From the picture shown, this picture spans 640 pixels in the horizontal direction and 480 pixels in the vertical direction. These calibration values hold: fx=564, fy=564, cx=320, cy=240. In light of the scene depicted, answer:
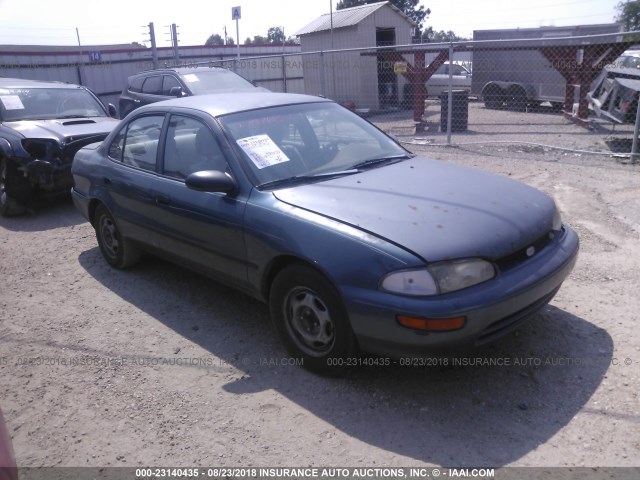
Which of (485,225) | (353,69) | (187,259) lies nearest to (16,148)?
(187,259)

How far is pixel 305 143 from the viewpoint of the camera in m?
4.16

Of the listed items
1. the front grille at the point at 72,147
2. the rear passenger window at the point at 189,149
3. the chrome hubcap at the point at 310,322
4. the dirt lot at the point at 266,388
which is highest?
the rear passenger window at the point at 189,149

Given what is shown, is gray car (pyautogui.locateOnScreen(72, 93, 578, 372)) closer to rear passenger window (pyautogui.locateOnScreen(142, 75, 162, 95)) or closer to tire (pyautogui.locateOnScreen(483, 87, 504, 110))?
rear passenger window (pyautogui.locateOnScreen(142, 75, 162, 95))

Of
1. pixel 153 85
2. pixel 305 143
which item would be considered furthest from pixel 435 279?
pixel 153 85

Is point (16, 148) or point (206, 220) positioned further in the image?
point (16, 148)

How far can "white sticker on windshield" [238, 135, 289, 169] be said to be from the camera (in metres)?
3.84

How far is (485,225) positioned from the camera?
3170 mm

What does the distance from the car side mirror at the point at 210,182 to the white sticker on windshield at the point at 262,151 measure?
0.84 feet

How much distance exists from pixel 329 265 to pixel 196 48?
2412 cm

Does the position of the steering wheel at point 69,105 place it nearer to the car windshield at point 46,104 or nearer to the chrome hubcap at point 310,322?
the car windshield at point 46,104

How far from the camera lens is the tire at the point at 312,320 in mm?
3189

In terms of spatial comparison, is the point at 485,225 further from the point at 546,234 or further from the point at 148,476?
the point at 148,476

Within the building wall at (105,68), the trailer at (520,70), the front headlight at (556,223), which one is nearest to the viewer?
the front headlight at (556,223)

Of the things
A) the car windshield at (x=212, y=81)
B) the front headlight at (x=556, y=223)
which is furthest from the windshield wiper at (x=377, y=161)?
the car windshield at (x=212, y=81)
